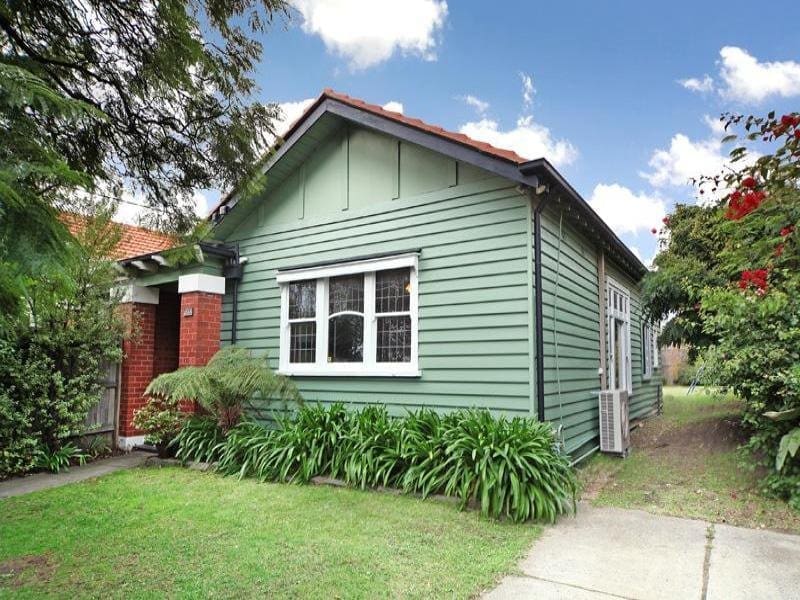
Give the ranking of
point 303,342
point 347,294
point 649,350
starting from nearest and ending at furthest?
point 347,294 → point 303,342 → point 649,350

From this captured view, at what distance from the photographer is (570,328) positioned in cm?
690

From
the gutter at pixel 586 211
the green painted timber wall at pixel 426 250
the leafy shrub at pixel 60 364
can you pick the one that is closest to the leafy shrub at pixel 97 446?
the leafy shrub at pixel 60 364

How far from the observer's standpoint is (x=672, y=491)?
18.5 feet

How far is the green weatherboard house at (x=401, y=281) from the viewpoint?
5.81m

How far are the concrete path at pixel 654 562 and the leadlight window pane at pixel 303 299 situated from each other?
4.51 meters

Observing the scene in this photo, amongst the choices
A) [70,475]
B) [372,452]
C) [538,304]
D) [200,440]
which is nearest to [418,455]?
[372,452]

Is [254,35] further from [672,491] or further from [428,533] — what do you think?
[672,491]

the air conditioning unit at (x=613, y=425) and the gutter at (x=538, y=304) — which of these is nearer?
the gutter at (x=538, y=304)

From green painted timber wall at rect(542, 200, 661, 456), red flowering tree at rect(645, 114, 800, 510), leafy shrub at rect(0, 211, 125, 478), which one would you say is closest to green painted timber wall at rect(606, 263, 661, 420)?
green painted timber wall at rect(542, 200, 661, 456)

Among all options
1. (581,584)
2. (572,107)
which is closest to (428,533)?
(581,584)

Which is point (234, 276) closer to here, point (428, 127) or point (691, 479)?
point (428, 127)

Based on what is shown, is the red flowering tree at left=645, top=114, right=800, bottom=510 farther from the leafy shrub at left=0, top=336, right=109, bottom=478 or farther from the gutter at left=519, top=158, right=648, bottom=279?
the leafy shrub at left=0, top=336, right=109, bottom=478

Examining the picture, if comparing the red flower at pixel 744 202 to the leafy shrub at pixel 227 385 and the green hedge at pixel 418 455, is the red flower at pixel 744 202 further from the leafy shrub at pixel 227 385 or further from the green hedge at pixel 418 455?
the leafy shrub at pixel 227 385

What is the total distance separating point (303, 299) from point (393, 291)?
5.42 feet
